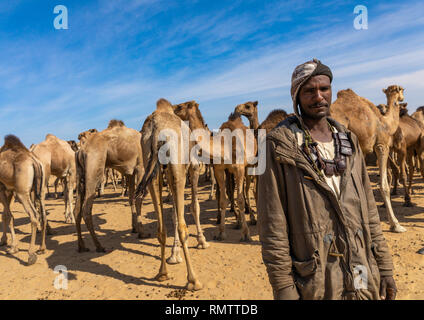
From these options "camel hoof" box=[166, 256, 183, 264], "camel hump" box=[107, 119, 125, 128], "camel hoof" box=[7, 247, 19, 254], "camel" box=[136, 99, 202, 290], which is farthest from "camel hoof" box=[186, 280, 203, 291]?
"camel hoof" box=[7, 247, 19, 254]

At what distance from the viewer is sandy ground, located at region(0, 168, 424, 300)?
4.66 m

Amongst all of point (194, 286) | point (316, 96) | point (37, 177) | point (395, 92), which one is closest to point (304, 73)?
point (316, 96)

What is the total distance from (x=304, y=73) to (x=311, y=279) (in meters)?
1.32

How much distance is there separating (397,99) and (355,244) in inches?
306

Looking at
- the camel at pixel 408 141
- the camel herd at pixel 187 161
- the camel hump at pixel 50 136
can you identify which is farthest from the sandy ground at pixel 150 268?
the camel hump at pixel 50 136

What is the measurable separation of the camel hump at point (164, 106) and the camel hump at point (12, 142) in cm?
454

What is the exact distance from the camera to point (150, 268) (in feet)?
18.9

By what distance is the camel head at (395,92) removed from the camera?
7898mm

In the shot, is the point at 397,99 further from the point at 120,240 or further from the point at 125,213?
the point at 125,213

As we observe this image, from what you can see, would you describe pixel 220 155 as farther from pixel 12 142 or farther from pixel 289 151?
pixel 12 142

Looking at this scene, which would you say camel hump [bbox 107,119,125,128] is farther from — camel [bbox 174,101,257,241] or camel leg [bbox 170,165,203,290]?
camel leg [bbox 170,165,203,290]

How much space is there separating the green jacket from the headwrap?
0.29 metres

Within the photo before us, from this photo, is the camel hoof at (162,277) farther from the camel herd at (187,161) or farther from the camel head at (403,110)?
the camel head at (403,110)

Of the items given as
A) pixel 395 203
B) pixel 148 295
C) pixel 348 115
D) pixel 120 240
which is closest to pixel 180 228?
pixel 148 295
